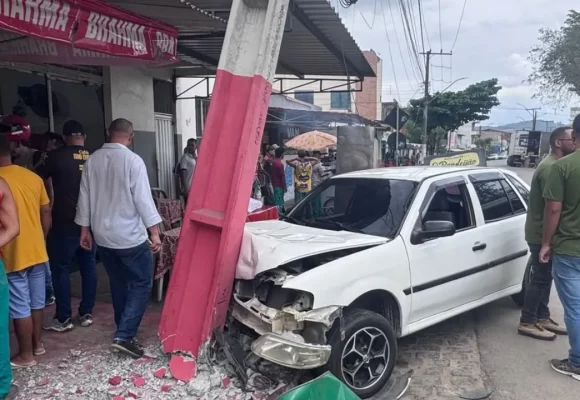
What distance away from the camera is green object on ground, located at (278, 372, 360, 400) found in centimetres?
253

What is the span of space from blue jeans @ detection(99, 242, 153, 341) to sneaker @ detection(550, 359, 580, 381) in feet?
11.4

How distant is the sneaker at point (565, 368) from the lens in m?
4.05

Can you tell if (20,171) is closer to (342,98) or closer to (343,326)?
(343,326)

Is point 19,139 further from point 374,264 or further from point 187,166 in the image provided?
point 187,166

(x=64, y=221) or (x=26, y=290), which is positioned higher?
(x=64, y=221)

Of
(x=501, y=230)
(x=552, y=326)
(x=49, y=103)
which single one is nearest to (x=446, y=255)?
(x=501, y=230)

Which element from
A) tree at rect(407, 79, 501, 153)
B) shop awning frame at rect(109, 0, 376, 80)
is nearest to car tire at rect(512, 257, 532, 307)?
shop awning frame at rect(109, 0, 376, 80)

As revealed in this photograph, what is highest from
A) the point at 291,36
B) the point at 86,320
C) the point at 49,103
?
the point at 291,36

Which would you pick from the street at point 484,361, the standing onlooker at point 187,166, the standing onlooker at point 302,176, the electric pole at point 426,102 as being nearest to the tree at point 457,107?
the electric pole at point 426,102

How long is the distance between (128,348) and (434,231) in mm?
2611

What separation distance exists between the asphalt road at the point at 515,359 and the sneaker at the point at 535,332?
0.17ft

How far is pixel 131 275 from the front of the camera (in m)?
3.96

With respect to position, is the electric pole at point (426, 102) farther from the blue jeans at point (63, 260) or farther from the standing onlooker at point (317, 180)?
the blue jeans at point (63, 260)

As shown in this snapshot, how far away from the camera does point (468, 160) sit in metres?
9.54
